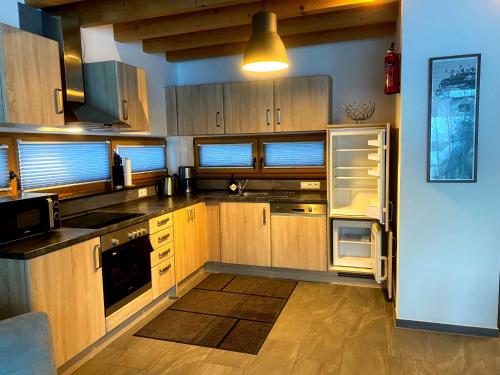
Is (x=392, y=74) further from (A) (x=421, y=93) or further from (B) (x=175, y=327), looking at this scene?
(B) (x=175, y=327)

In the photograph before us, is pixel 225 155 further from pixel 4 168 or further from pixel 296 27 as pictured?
pixel 4 168

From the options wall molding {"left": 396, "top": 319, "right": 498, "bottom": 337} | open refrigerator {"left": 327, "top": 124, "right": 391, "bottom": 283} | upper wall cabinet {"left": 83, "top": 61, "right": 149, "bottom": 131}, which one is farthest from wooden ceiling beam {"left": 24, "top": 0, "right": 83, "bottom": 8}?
wall molding {"left": 396, "top": 319, "right": 498, "bottom": 337}

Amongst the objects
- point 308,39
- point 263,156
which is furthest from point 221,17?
point 263,156

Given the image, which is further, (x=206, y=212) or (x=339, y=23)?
(x=206, y=212)

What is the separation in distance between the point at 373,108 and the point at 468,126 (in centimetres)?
135

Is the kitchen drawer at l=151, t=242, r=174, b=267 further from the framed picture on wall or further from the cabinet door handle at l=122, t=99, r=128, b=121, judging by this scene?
the framed picture on wall

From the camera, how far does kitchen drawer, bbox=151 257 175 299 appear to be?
3.21 m

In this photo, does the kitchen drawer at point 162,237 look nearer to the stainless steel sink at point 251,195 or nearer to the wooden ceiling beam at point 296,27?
the stainless steel sink at point 251,195

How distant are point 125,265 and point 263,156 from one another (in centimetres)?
216

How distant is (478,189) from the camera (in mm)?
2666

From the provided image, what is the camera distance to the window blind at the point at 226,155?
4.54m

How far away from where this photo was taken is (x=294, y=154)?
4344 mm

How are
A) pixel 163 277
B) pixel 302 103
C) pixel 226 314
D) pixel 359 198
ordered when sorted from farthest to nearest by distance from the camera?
pixel 359 198, pixel 302 103, pixel 163 277, pixel 226 314

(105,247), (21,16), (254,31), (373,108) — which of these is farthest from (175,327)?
(373,108)
